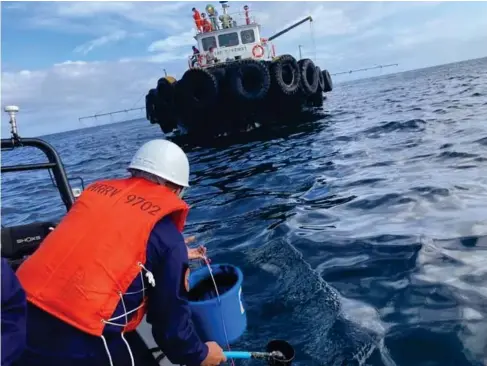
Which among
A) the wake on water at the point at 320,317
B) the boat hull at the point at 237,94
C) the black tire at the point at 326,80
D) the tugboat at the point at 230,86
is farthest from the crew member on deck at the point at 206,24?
the wake on water at the point at 320,317

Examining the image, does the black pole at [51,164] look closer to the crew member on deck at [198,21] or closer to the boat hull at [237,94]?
the boat hull at [237,94]

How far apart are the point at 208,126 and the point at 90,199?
16.4 m

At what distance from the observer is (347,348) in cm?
310

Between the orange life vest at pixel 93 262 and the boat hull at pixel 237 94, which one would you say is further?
the boat hull at pixel 237 94

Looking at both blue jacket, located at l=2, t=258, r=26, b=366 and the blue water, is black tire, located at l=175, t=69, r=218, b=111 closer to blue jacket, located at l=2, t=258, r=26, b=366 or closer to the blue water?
the blue water

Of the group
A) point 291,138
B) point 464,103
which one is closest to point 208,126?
point 291,138

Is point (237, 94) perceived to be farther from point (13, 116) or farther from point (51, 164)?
point (13, 116)

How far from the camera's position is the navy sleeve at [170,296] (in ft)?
6.98

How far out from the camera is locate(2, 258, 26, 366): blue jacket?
58.0 inches

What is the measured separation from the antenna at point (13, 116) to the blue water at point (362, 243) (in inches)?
104

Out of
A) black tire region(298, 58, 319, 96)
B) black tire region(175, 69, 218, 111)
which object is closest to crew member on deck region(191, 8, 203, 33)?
black tire region(298, 58, 319, 96)

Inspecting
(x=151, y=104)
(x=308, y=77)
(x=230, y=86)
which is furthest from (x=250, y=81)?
(x=151, y=104)

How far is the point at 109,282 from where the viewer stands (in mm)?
2047

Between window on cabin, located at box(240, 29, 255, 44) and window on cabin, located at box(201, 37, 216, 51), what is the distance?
163 centimetres
